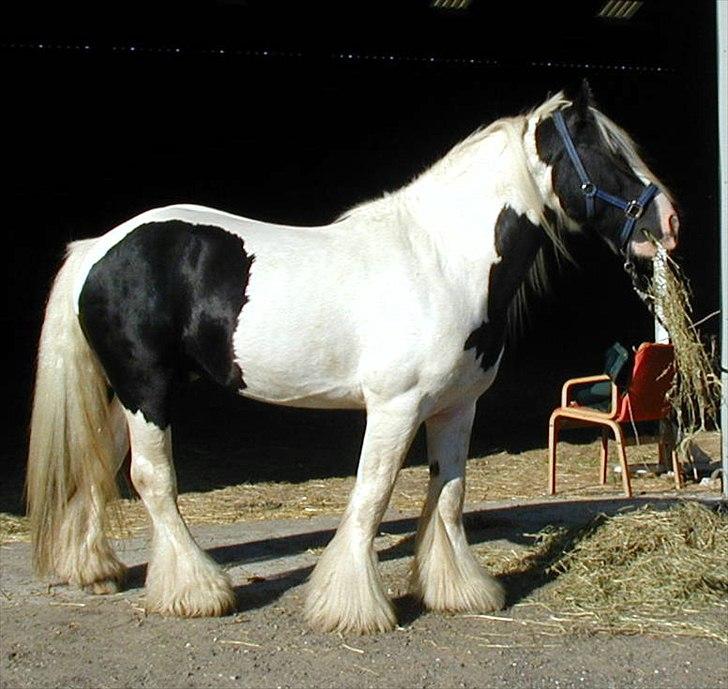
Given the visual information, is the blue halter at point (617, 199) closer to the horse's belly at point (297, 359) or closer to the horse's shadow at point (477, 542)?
the horse's belly at point (297, 359)

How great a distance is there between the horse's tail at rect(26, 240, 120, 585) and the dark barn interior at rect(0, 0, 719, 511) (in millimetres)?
5037

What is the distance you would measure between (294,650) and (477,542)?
164 centimetres

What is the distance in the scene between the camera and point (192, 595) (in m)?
4.01

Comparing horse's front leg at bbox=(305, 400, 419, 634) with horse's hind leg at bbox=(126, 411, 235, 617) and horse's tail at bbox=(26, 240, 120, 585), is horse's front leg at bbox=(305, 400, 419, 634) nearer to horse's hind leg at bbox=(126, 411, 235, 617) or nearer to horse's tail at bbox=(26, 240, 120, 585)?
horse's hind leg at bbox=(126, 411, 235, 617)

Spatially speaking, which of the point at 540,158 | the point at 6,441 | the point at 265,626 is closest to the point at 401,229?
the point at 540,158

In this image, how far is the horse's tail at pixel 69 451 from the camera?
13.8 feet

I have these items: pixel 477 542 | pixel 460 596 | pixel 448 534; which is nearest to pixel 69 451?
pixel 448 534

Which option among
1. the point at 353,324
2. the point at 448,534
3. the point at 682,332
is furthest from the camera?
the point at 682,332

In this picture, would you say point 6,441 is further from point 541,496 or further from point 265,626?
point 265,626

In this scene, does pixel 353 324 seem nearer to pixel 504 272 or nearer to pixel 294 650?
pixel 504 272

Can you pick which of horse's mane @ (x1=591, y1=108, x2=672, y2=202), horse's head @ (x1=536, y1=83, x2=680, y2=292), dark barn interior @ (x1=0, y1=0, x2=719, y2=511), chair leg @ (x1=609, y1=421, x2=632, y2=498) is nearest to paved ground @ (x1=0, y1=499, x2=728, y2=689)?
horse's head @ (x1=536, y1=83, x2=680, y2=292)

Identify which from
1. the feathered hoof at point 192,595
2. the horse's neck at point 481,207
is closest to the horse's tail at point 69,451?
the feathered hoof at point 192,595

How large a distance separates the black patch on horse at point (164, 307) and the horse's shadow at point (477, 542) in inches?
35.4

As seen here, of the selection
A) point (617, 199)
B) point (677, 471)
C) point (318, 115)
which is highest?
point (318, 115)
